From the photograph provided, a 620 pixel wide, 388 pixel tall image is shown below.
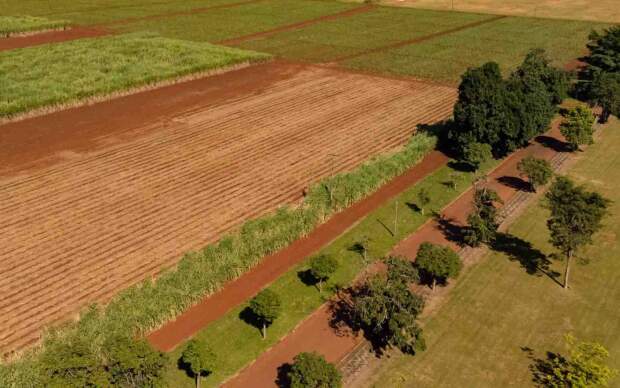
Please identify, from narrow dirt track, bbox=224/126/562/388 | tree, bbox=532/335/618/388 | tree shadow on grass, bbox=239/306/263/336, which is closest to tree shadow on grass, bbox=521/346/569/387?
tree, bbox=532/335/618/388

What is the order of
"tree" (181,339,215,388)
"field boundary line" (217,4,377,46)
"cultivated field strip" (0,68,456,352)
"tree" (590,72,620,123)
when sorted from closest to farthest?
Result: "tree" (181,339,215,388), "cultivated field strip" (0,68,456,352), "tree" (590,72,620,123), "field boundary line" (217,4,377,46)

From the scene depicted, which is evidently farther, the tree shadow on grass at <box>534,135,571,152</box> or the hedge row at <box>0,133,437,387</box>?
the tree shadow on grass at <box>534,135,571,152</box>

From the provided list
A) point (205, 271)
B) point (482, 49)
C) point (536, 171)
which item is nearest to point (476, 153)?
point (536, 171)

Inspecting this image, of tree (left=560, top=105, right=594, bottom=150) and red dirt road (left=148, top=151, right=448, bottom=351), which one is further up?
tree (left=560, top=105, right=594, bottom=150)

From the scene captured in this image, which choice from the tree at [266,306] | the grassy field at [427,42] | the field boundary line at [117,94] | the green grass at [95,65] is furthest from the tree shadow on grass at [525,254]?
the green grass at [95,65]

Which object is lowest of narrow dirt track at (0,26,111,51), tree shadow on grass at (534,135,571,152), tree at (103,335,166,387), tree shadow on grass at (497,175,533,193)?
tree shadow on grass at (497,175,533,193)

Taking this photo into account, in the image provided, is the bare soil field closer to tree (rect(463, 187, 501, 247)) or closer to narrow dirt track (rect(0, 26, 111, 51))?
narrow dirt track (rect(0, 26, 111, 51))
